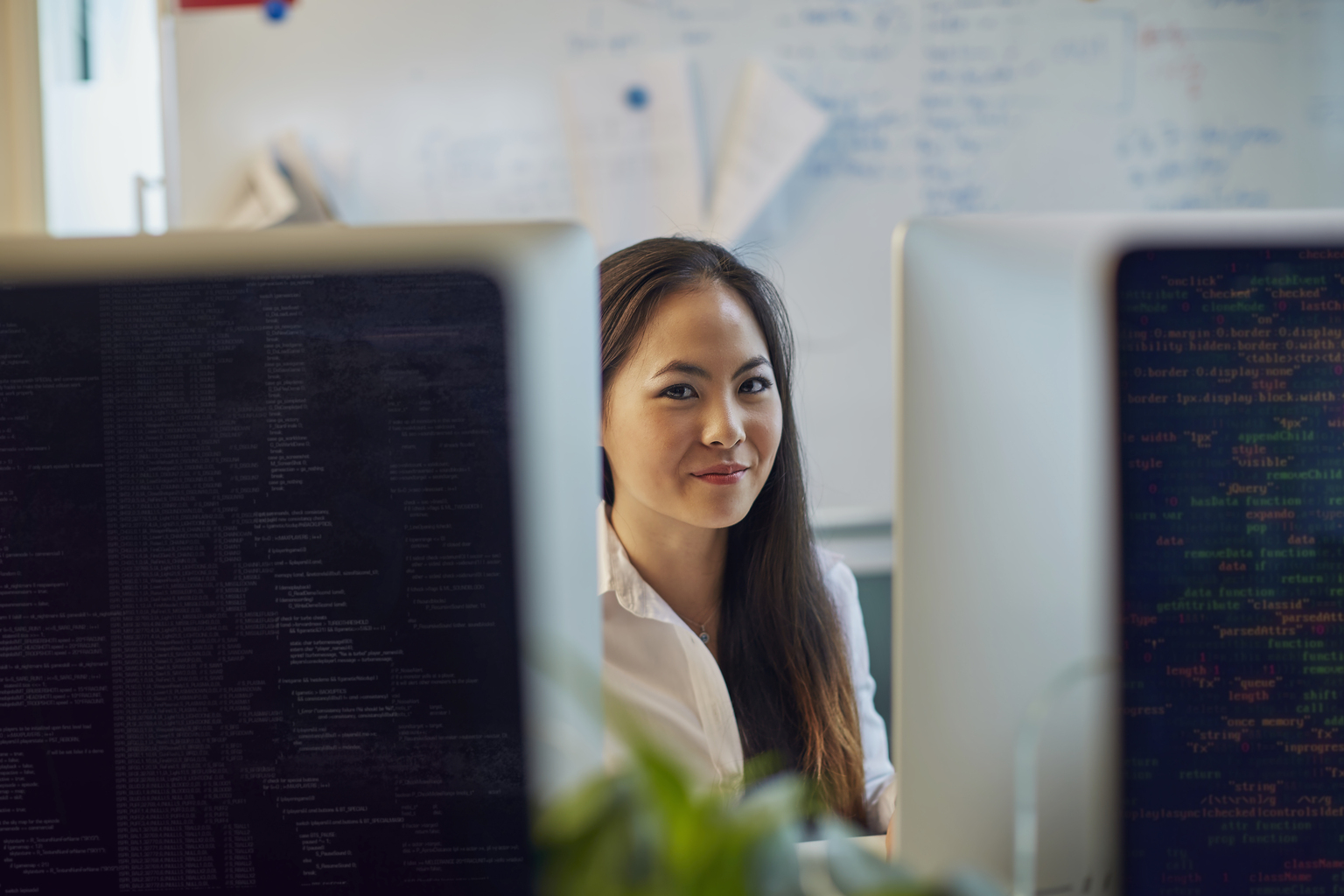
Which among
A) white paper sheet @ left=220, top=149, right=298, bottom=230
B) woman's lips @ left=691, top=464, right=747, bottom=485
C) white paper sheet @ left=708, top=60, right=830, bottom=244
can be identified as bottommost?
woman's lips @ left=691, top=464, right=747, bottom=485

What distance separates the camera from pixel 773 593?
3.84ft

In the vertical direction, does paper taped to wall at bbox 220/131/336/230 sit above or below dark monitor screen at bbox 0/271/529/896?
above

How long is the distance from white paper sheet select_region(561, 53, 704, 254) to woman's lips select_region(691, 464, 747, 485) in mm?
971

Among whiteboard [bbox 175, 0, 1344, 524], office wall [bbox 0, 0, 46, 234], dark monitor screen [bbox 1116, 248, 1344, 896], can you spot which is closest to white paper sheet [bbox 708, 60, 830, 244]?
whiteboard [bbox 175, 0, 1344, 524]

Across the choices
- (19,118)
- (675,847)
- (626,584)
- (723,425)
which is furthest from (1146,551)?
(19,118)

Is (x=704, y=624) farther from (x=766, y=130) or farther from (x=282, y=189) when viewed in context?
(x=282, y=189)

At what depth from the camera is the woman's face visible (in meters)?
1.03

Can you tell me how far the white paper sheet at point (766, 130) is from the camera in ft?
6.25

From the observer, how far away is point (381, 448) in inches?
19.8

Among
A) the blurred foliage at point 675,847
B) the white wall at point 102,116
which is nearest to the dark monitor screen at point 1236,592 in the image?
the blurred foliage at point 675,847

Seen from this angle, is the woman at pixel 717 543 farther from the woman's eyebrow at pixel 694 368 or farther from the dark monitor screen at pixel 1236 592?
the dark monitor screen at pixel 1236 592

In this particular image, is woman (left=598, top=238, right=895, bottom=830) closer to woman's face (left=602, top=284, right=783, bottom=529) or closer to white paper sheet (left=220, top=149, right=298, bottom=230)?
woman's face (left=602, top=284, right=783, bottom=529)

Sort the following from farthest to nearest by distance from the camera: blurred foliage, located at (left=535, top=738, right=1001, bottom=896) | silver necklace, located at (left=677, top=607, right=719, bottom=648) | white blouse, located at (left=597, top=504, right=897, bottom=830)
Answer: silver necklace, located at (left=677, top=607, right=719, bottom=648), white blouse, located at (left=597, top=504, right=897, bottom=830), blurred foliage, located at (left=535, top=738, right=1001, bottom=896)

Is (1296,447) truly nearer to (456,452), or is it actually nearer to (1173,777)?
(1173,777)
